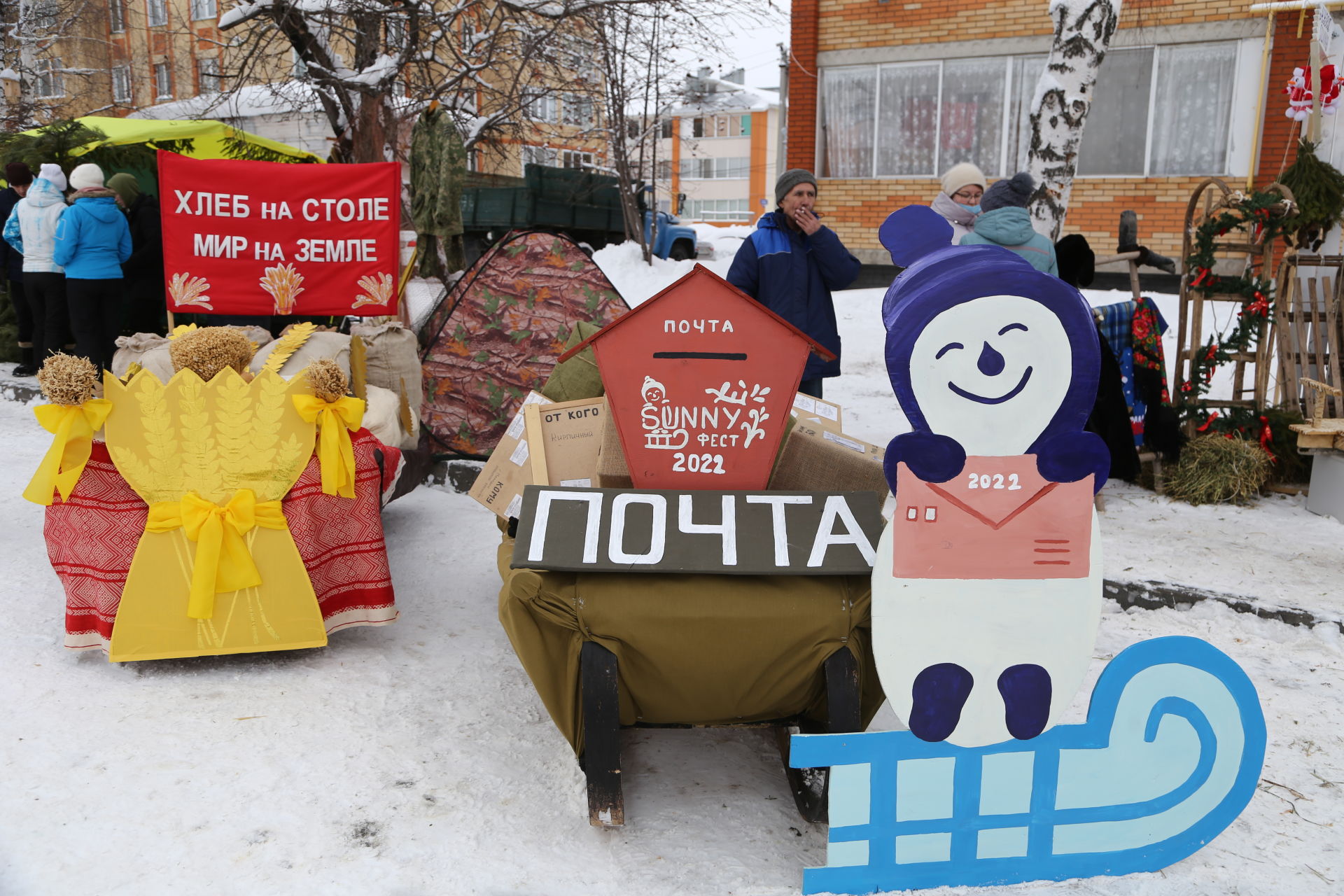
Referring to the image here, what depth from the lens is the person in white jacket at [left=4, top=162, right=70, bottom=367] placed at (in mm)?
7266

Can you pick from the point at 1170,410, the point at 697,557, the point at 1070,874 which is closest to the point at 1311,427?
the point at 1170,410

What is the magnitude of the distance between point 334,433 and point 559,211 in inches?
479

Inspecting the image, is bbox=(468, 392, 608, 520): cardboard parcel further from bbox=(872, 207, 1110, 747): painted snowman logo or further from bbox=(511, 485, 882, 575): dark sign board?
bbox=(872, 207, 1110, 747): painted snowman logo

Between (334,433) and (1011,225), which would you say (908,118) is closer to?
(1011,225)

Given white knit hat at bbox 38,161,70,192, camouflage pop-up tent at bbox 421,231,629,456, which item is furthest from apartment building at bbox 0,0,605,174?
camouflage pop-up tent at bbox 421,231,629,456

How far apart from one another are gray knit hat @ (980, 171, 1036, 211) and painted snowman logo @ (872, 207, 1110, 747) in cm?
190

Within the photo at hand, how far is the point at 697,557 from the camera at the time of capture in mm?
2332

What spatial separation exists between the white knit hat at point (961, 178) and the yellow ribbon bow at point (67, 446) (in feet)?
11.6

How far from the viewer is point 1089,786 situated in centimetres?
221

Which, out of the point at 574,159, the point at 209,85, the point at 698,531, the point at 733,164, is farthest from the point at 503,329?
the point at 733,164

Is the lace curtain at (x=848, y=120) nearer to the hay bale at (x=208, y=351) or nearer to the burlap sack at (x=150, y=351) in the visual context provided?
the burlap sack at (x=150, y=351)

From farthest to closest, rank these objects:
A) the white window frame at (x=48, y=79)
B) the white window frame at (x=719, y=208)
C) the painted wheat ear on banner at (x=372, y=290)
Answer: the white window frame at (x=719, y=208) < the white window frame at (x=48, y=79) < the painted wheat ear on banner at (x=372, y=290)

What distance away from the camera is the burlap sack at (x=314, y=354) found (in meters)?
3.90

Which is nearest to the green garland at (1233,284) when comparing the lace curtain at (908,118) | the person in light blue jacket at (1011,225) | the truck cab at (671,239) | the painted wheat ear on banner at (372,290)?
the person in light blue jacket at (1011,225)
